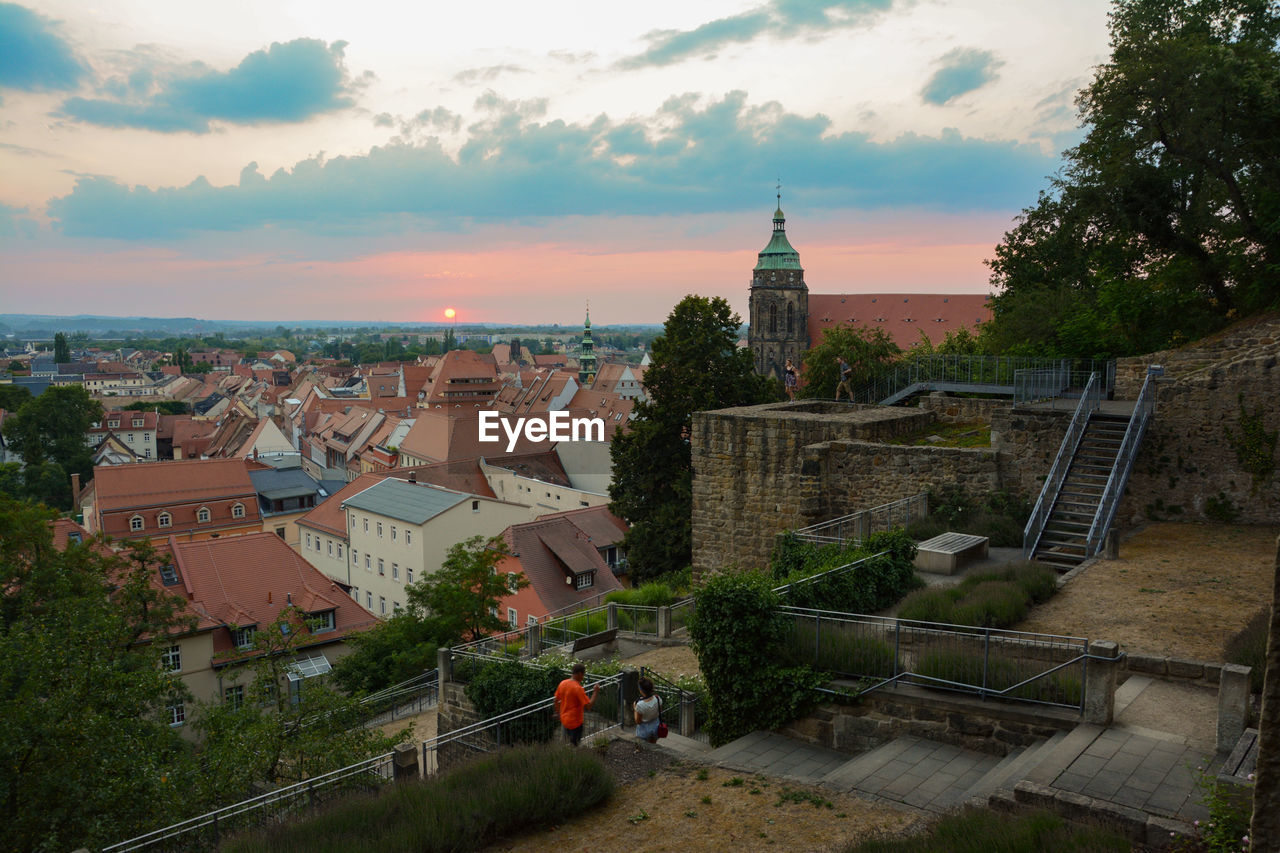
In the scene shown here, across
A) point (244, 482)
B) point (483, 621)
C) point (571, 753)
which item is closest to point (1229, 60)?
point (571, 753)

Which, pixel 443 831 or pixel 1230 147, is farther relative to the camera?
pixel 1230 147

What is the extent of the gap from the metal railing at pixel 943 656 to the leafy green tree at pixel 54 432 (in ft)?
324

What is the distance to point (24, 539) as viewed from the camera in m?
23.3

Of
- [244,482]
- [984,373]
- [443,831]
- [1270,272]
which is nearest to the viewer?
[443,831]

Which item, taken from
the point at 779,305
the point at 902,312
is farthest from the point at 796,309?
the point at 902,312

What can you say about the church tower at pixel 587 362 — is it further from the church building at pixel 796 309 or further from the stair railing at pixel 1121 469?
the stair railing at pixel 1121 469

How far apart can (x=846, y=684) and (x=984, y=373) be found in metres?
16.2

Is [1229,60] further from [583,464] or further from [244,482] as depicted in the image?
[244,482]

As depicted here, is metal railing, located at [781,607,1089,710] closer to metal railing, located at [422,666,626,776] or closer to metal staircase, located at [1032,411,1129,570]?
metal railing, located at [422,666,626,776]

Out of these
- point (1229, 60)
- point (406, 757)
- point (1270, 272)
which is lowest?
point (406, 757)

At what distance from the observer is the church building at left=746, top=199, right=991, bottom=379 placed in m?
91.1

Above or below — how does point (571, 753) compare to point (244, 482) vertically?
above

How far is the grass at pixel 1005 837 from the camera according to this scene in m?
5.21

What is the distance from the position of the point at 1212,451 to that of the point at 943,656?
8757mm
